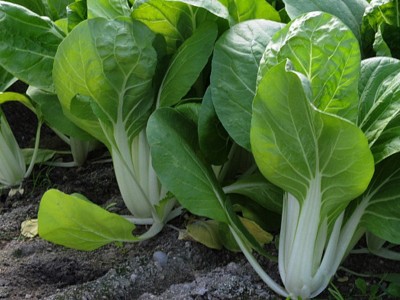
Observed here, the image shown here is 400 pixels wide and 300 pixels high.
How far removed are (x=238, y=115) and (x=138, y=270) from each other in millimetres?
471

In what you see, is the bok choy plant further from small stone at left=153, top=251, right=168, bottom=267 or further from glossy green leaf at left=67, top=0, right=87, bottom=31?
glossy green leaf at left=67, top=0, right=87, bottom=31

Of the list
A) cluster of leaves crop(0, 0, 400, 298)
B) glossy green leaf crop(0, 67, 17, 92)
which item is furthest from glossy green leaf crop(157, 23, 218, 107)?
glossy green leaf crop(0, 67, 17, 92)

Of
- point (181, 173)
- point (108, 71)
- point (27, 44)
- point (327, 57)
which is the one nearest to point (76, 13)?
point (27, 44)

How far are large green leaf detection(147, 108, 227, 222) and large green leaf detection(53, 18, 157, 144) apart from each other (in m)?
0.16

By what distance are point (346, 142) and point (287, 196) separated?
1.05 ft

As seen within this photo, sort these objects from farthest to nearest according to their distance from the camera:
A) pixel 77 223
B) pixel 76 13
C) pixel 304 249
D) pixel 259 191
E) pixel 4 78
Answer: pixel 4 78 → pixel 76 13 → pixel 259 191 → pixel 77 223 → pixel 304 249

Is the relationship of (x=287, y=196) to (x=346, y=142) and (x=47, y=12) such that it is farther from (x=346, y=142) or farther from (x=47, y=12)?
(x=47, y=12)

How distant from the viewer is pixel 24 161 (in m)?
2.27

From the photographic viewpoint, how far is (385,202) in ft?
4.89

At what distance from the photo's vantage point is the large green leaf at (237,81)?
1.49 meters

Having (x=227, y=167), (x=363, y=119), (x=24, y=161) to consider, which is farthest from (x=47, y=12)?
(x=363, y=119)

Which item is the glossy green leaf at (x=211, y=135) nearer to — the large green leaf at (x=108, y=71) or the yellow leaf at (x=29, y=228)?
the large green leaf at (x=108, y=71)

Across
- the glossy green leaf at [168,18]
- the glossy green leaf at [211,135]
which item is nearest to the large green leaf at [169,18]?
the glossy green leaf at [168,18]

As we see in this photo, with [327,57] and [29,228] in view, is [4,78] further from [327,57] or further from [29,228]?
[327,57]
